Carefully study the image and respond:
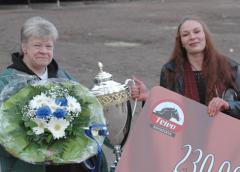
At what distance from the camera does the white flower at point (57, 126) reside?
2.88 meters

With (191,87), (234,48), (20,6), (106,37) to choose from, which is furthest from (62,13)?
(191,87)

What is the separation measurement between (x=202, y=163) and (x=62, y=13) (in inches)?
743

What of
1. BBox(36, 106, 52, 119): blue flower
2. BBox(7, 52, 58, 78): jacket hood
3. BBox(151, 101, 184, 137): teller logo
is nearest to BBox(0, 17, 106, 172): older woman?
BBox(7, 52, 58, 78): jacket hood

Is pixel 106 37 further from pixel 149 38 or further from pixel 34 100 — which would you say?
pixel 34 100

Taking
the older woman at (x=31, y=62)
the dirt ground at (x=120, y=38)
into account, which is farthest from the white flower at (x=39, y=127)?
the dirt ground at (x=120, y=38)

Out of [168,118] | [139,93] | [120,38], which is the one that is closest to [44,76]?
[139,93]

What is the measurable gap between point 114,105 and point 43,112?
560 millimetres

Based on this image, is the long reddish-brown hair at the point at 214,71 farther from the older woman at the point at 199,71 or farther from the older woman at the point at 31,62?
the older woman at the point at 31,62

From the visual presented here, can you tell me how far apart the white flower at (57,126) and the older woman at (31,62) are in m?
0.27

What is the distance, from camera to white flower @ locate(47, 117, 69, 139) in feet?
9.43

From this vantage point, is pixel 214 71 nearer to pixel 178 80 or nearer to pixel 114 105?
pixel 178 80

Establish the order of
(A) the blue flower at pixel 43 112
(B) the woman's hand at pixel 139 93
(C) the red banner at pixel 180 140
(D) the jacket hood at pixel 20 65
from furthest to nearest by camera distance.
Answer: (B) the woman's hand at pixel 139 93, (D) the jacket hood at pixel 20 65, (C) the red banner at pixel 180 140, (A) the blue flower at pixel 43 112

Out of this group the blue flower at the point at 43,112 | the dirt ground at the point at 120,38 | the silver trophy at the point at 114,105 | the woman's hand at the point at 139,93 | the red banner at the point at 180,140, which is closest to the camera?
the blue flower at the point at 43,112

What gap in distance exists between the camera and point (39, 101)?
2.91 m
